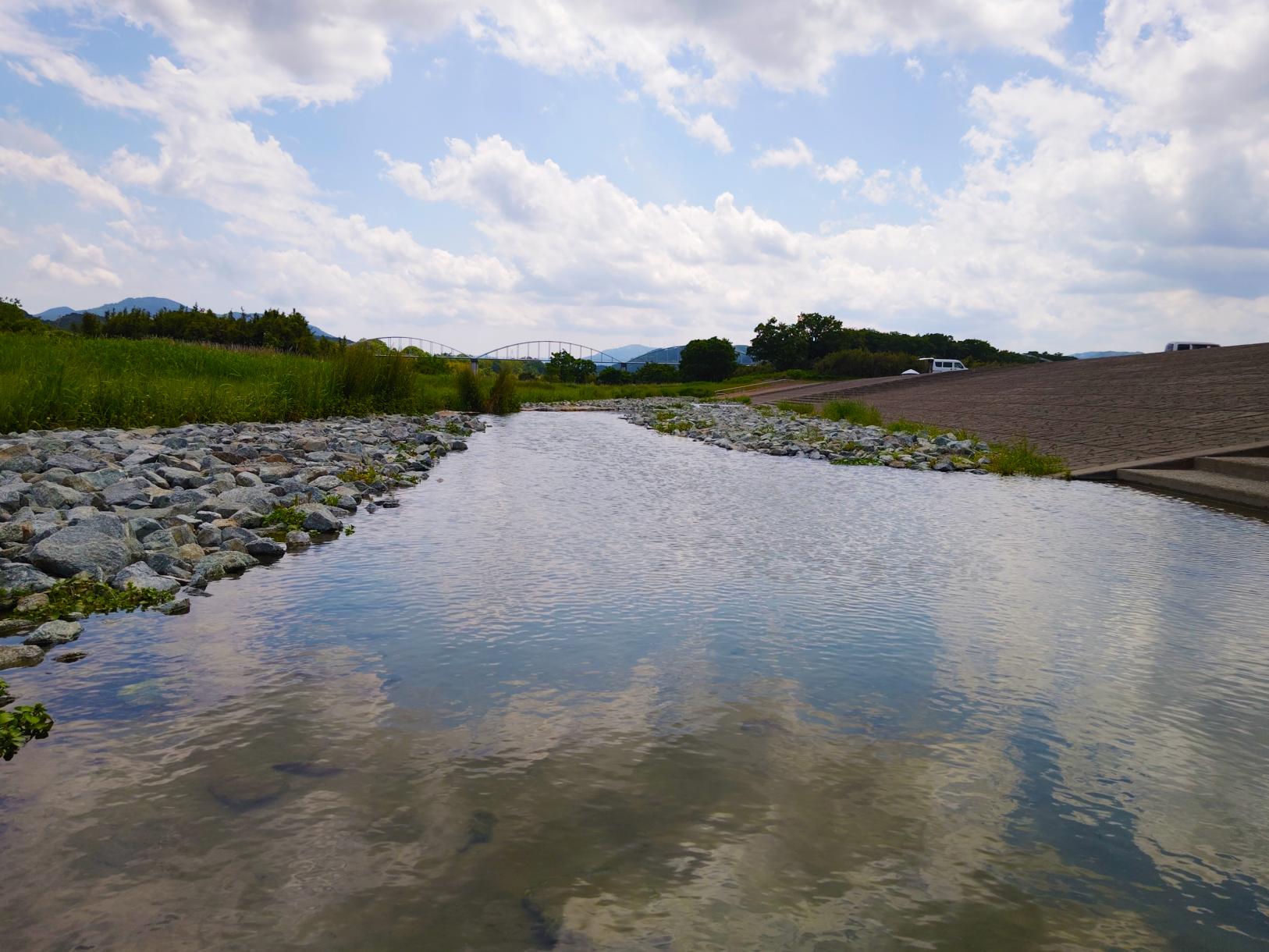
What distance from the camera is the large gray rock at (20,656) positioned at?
4.39 m

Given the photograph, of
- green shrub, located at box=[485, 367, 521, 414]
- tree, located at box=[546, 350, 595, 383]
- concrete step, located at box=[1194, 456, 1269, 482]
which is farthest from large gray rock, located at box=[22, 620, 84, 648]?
tree, located at box=[546, 350, 595, 383]

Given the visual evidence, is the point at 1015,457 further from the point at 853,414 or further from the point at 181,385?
the point at 181,385

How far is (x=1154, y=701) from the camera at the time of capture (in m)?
4.25

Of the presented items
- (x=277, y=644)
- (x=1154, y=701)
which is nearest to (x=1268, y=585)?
(x=1154, y=701)

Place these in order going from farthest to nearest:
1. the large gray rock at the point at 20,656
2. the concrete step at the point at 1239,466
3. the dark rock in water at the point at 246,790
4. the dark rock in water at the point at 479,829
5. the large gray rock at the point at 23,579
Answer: the concrete step at the point at 1239,466 → the large gray rock at the point at 23,579 → the large gray rock at the point at 20,656 → the dark rock in water at the point at 246,790 → the dark rock in water at the point at 479,829

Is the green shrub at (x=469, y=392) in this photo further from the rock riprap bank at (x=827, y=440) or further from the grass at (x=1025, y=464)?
the grass at (x=1025, y=464)

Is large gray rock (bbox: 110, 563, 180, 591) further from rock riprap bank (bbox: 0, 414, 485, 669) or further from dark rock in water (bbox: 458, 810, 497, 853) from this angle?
dark rock in water (bbox: 458, 810, 497, 853)

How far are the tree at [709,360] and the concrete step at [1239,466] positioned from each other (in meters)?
74.3

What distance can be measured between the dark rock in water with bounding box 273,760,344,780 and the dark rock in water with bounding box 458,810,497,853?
0.72 m

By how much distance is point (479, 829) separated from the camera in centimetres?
293

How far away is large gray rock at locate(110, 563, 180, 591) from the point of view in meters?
5.64

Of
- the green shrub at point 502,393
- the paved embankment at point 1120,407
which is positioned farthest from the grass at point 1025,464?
the green shrub at point 502,393

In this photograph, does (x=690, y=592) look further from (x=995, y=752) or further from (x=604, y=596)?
(x=995, y=752)

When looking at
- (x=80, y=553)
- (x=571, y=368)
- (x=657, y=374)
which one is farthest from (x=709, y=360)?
(x=80, y=553)
